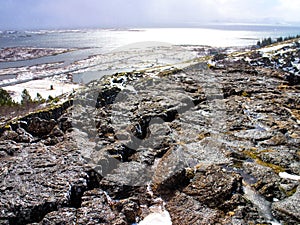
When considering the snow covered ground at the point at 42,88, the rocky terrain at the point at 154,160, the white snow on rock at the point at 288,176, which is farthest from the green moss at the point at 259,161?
the snow covered ground at the point at 42,88

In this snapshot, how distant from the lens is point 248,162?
18.2 metres

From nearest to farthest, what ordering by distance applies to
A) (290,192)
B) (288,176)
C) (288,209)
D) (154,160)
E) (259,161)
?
(288,209), (290,192), (288,176), (259,161), (154,160)

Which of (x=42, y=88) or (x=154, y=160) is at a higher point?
(x=154, y=160)

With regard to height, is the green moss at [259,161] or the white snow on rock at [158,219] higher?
the green moss at [259,161]

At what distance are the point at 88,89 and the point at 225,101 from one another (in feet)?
51.2

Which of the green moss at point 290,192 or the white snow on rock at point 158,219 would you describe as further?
the green moss at point 290,192

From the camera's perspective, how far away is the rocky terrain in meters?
13.6

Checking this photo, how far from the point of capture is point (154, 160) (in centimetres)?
1886

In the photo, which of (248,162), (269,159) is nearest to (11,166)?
(248,162)

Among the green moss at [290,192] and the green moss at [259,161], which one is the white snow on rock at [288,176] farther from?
the green moss at [290,192]

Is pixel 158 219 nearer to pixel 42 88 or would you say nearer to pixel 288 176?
pixel 288 176

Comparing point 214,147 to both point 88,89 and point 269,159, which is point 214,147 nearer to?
point 269,159

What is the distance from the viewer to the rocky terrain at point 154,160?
1358 cm

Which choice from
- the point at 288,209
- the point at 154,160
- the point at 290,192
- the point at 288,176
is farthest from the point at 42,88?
the point at 288,209
